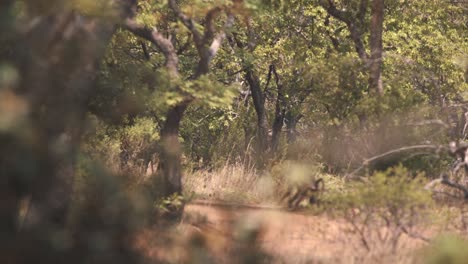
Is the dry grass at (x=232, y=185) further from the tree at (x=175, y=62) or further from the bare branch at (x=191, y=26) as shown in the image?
the bare branch at (x=191, y=26)

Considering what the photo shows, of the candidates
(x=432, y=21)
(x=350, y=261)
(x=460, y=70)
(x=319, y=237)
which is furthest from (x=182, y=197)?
(x=432, y=21)

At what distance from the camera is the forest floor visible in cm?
589

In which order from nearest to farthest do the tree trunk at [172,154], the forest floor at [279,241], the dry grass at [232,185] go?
the forest floor at [279,241], the tree trunk at [172,154], the dry grass at [232,185]

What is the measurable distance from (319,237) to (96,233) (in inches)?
219

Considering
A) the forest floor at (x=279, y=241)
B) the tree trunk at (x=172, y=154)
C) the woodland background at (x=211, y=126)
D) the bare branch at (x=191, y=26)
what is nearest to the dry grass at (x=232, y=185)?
the woodland background at (x=211, y=126)

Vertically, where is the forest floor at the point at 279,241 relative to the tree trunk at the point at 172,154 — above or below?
below

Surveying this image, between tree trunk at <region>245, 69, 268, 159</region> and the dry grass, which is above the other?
tree trunk at <region>245, 69, 268, 159</region>

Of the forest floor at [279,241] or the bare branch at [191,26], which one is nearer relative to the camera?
the forest floor at [279,241]

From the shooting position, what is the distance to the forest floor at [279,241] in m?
5.89

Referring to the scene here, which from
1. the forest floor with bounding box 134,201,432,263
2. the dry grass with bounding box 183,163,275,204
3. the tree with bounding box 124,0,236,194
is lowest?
the forest floor with bounding box 134,201,432,263

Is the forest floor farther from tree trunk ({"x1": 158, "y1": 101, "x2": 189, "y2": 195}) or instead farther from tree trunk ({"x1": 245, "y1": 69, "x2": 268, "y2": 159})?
tree trunk ({"x1": 245, "y1": 69, "x2": 268, "y2": 159})

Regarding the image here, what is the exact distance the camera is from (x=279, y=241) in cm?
871

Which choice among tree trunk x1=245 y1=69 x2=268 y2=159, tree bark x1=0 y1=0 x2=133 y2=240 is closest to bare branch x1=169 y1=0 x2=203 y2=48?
tree bark x1=0 y1=0 x2=133 y2=240

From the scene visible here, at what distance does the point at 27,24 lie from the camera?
492 cm
